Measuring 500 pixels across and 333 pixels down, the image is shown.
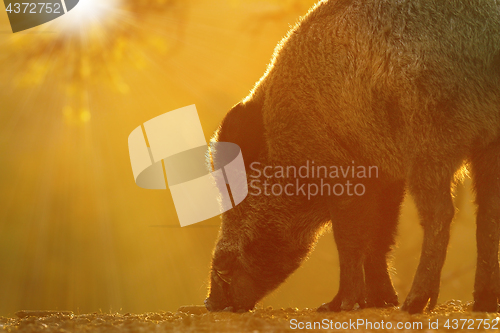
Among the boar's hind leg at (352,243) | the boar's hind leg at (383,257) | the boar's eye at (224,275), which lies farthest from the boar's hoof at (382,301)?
the boar's eye at (224,275)

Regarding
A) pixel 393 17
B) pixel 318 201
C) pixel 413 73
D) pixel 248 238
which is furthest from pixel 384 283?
pixel 393 17

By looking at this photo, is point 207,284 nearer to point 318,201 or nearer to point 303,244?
point 303,244

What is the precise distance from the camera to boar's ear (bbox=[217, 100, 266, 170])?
429 cm

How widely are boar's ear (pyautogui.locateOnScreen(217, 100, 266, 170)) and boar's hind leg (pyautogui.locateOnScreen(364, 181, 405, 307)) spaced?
50.5 inches

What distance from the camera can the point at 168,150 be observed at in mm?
5258

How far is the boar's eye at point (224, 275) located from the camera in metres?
4.44

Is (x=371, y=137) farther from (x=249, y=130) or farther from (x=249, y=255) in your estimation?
(x=249, y=255)

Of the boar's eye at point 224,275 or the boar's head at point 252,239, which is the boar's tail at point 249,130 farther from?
the boar's eye at point 224,275

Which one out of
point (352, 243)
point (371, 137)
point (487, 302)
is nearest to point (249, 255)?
point (352, 243)

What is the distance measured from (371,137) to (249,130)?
1.17m

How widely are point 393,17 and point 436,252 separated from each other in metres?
1.73

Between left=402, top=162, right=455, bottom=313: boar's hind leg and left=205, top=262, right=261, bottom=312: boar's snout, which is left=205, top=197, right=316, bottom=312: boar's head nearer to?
left=205, top=262, right=261, bottom=312: boar's snout

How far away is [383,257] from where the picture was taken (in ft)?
14.6

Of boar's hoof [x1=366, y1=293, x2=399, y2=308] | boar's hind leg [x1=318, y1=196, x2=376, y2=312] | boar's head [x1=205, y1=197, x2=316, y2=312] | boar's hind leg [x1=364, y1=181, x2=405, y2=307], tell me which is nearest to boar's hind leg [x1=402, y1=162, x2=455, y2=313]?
boar's hind leg [x1=318, y1=196, x2=376, y2=312]
